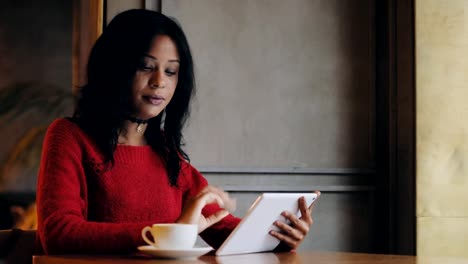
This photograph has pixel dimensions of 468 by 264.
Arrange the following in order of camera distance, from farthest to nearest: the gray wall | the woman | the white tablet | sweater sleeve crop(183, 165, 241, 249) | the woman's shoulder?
the gray wall → the woman's shoulder → sweater sleeve crop(183, 165, 241, 249) → the woman → the white tablet

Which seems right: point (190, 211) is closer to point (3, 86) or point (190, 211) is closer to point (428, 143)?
point (428, 143)

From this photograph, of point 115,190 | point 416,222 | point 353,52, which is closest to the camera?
point 115,190

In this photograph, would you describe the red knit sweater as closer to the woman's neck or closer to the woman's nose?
the woman's neck

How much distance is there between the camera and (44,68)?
4078mm

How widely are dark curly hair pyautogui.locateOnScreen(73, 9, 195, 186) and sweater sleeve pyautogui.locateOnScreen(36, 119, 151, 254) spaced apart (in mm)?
91

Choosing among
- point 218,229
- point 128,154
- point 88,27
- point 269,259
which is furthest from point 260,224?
point 88,27

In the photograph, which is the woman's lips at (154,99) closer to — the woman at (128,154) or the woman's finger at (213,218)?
the woman at (128,154)

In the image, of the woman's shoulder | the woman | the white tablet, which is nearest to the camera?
the white tablet

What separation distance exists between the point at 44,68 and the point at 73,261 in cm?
280

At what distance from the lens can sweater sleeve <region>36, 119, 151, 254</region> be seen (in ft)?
5.27

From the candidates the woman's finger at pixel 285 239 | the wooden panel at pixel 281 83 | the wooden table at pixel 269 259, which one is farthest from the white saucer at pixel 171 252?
the wooden panel at pixel 281 83

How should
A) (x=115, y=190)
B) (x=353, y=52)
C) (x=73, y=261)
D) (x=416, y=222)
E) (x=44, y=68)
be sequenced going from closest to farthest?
(x=73, y=261) → (x=115, y=190) → (x=416, y=222) → (x=353, y=52) → (x=44, y=68)

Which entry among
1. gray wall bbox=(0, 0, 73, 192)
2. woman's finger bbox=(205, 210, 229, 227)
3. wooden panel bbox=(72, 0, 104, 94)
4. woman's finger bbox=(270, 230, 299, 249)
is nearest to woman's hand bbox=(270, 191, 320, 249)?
woman's finger bbox=(270, 230, 299, 249)

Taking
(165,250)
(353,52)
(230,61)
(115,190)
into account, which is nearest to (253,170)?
(230,61)
